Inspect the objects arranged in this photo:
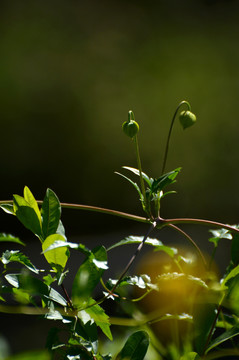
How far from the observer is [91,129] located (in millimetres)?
1822

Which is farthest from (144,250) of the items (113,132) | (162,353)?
(162,353)

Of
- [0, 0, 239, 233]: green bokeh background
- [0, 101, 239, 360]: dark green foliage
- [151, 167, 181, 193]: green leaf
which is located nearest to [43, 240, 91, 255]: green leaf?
[0, 101, 239, 360]: dark green foliage

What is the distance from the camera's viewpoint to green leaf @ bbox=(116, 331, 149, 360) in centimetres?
35

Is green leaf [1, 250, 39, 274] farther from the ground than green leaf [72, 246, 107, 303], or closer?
farther from the ground

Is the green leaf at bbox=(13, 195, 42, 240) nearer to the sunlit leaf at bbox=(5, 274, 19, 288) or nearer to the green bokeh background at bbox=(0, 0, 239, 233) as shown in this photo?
the sunlit leaf at bbox=(5, 274, 19, 288)

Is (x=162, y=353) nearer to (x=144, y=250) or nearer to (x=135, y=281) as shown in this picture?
(x=135, y=281)

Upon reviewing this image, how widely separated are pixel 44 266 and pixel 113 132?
559mm

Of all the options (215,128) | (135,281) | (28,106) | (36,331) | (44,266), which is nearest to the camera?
(135,281)

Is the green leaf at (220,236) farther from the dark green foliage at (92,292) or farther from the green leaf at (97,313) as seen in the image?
the green leaf at (97,313)

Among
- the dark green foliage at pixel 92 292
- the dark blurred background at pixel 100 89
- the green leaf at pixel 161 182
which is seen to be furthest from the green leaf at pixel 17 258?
the dark blurred background at pixel 100 89

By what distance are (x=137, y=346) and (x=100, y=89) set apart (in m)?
1.54

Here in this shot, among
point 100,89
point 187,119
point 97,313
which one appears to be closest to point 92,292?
point 97,313

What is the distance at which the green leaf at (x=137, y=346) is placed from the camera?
35 centimetres

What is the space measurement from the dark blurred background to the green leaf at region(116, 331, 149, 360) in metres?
1.46
